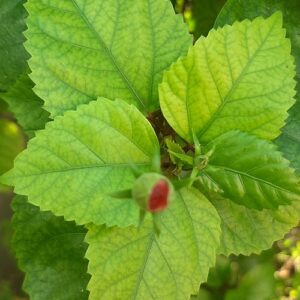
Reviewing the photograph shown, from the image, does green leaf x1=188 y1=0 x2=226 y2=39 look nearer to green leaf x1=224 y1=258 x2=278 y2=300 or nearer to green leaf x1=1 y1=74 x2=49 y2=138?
green leaf x1=1 y1=74 x2=49 y2=138

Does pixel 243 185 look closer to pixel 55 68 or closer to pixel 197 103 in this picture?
pixel 197 103

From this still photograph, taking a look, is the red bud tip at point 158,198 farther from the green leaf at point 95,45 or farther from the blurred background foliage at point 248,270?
the blurred background foliage at point 248,270

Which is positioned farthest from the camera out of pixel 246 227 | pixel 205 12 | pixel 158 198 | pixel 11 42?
pixel 205 12

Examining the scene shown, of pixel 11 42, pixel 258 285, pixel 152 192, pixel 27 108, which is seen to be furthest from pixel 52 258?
pixel 258 285

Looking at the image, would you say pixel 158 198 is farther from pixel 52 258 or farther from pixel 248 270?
pixel 248 270

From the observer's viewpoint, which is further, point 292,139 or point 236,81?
point 292,139

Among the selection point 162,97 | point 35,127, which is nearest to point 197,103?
point 162,97
